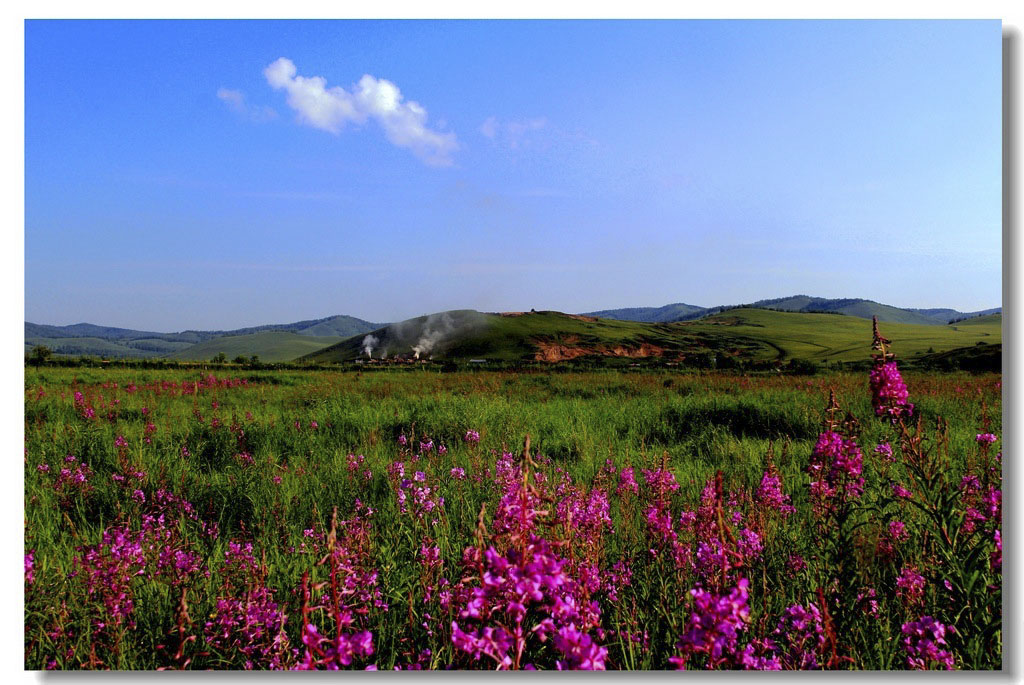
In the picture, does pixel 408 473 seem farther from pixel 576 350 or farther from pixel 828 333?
pixel 828 333

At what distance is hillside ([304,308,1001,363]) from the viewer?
13.8 feet

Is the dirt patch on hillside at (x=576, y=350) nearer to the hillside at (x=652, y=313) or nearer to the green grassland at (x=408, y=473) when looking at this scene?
the green grassland at (x=408, y=473)

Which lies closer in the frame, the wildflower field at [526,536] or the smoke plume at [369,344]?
the wildflower field at [526,536]

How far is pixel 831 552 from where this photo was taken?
246 cm

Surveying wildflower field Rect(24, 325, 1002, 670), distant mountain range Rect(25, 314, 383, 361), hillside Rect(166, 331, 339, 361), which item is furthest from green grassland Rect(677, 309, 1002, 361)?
hillside Rect(166, 331, 339, 361)

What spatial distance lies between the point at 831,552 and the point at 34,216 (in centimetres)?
480

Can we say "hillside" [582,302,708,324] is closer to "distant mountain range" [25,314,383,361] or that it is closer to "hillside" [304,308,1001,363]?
"hillside" [304,308,1001,363]

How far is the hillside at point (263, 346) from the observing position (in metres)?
5.67

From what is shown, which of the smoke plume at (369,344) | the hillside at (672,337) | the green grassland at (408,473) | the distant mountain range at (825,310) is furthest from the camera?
the smoke plume at (369,344)

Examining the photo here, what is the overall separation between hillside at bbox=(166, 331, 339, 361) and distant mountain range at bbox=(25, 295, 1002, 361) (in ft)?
0.12

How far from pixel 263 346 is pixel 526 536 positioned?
565cm

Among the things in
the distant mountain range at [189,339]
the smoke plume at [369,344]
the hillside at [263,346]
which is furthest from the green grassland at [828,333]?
the hillside at [263,346]
